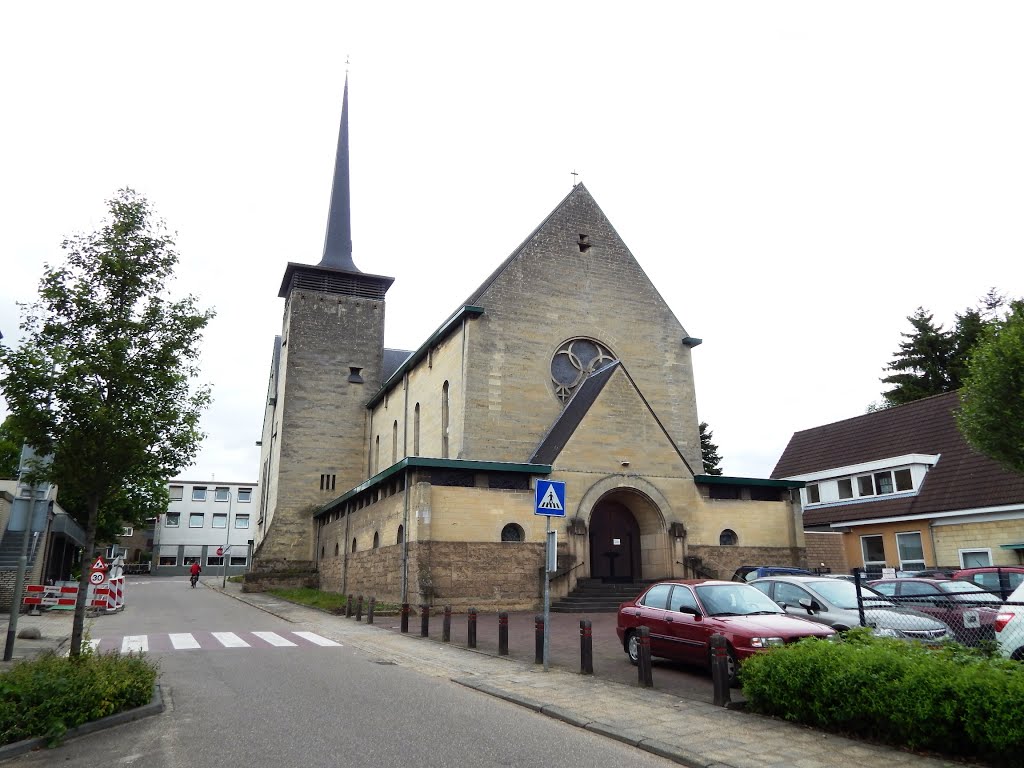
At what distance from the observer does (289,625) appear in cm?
1972

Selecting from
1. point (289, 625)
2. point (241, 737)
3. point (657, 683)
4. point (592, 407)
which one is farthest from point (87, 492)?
point (592, 407)

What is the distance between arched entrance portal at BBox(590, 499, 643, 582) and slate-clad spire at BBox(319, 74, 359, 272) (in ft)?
84.3

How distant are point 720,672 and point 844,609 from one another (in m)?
4.07

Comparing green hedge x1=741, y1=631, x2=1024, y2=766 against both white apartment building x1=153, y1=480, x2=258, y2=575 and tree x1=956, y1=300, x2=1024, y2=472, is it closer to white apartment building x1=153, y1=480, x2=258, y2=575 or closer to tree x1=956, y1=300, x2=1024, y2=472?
tree x1=956, y1=300, x2=1024, y2=472

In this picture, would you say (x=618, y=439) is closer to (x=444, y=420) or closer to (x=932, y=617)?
(x=444, y=420)

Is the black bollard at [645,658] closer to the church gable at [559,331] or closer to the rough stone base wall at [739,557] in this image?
the rough stone base wall at [739,557]

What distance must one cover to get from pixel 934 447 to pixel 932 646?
2643cm

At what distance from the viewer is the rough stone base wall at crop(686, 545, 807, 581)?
25234mm

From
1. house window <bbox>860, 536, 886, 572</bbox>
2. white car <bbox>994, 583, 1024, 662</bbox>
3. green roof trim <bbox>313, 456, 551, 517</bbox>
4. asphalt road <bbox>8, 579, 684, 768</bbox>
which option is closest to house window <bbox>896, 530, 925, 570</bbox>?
house window <bbox>860, 536, 886, 572</bbox>

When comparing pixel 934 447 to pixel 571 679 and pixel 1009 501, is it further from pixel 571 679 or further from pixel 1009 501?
pixel 571 679

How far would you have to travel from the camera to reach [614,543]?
1010 inches

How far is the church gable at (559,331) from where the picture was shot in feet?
90.5

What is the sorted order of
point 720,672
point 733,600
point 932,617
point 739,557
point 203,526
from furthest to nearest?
point 203,526 → point 739,557 → point 733,600 → point 932,617 → point 720,672

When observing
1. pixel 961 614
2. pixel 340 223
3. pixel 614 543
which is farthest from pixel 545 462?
pixel 340 223
